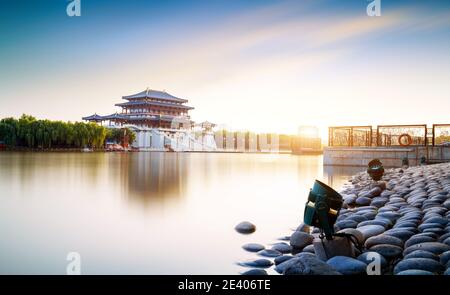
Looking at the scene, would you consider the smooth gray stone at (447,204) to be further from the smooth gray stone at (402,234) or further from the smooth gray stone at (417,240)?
the smooth gray stone at (417,240)

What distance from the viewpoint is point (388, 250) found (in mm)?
3125

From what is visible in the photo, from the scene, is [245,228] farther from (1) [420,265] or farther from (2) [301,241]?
(1) [420,265]

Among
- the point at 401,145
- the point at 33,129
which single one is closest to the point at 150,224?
the point at 401,145

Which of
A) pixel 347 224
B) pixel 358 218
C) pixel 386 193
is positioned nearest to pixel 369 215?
pixel 358 218

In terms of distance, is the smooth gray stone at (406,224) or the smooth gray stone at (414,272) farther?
the smooth gray stone at (406,224)

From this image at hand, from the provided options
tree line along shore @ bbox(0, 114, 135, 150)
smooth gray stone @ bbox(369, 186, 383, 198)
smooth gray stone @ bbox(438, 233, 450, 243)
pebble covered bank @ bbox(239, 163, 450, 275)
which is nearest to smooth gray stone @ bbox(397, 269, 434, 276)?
pebble covered bank @ bbox(239, 163, 450, 275)

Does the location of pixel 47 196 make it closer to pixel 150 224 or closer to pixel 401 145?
pixel 150 224

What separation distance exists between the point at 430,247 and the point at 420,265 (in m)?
0.33

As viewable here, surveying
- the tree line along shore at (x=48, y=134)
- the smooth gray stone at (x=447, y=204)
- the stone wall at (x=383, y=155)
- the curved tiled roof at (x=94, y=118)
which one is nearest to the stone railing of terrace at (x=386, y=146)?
the stone wall at (x=383, y=155)

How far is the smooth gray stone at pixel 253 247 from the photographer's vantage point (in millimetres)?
3887

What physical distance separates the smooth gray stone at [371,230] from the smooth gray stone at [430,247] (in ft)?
1.63

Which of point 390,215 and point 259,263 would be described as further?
point 390,215

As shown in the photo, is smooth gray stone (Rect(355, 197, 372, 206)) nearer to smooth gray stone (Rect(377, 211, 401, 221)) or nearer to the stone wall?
smooth gray stone (Rect(377, 211, 401, 221))
